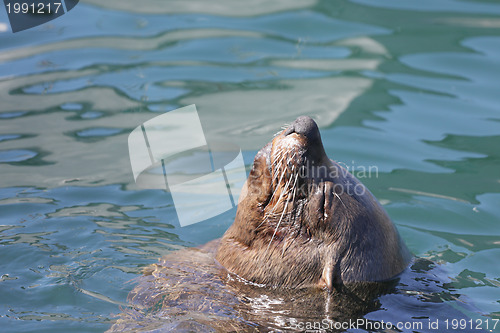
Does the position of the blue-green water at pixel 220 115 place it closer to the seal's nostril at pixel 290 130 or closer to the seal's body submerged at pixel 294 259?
the seal's body submerged at pixel 294 259

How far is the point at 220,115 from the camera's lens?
9.62 m

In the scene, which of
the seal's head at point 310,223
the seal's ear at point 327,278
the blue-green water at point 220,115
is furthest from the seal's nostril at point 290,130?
the blue-green water at point 220,115

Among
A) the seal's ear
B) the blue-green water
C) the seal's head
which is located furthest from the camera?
the blue-green water

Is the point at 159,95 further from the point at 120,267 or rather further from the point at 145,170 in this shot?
the point at 120,267

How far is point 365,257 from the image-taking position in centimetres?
511

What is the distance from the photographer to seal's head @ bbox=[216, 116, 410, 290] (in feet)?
16.7

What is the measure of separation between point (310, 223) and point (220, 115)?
15.3 ft

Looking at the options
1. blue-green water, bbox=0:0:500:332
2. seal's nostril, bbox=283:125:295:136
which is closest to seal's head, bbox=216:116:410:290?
seal's nostril, bbox=283:125:295:136

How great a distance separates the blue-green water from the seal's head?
3.37ft

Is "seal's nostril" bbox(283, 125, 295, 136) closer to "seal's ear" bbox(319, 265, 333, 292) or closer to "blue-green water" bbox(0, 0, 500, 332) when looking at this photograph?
"seal's ear" bbox(319, 265, 333, 292)

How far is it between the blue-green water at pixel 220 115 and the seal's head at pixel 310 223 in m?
1.03

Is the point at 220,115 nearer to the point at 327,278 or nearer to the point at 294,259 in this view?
the point at 294,259

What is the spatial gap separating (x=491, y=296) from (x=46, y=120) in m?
6.44

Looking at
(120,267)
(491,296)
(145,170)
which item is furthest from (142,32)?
(491,296)
